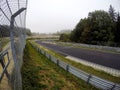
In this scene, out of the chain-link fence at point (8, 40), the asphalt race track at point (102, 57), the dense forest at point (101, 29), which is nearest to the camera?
the chain-link fence at point (8, 40)

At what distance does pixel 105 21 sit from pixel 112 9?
19337mm

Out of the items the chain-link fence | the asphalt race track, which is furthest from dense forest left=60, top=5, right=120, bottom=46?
the chain-link fence

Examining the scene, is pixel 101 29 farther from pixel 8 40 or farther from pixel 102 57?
pixel 8 40

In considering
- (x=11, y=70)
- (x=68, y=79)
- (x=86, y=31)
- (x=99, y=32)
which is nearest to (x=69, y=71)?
(x=68, y=79)

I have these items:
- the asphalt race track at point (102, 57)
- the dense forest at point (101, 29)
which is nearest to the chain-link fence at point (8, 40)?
the asphalt race track at point (102, 57)

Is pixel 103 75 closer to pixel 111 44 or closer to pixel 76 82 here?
pixel 76 82

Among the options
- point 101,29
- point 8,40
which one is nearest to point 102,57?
point 8,40

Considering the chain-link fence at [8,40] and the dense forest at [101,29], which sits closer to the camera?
the chain-link fence at [8,40]

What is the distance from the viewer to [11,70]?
5.52 m

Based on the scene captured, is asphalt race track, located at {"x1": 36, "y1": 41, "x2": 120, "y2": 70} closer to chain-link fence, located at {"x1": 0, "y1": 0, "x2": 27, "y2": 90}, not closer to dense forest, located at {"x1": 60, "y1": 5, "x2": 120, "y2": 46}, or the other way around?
chain-link fence, located at {"x1": 0, "y1": 0, "x2": 27, "y2": 90}

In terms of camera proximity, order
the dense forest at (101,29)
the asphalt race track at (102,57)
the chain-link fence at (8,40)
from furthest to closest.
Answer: the dense forest at (101,29) → the asphalt race track at (102,57) → the chain-link fence at (8,40)

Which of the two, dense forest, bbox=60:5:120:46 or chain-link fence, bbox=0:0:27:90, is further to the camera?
dense forest, bbox=60:5:120:46

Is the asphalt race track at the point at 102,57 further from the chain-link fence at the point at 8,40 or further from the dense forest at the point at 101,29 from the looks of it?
the dense forest at the point at 101,29

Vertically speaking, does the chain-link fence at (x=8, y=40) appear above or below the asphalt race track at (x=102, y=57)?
above
